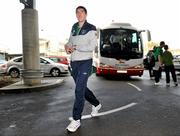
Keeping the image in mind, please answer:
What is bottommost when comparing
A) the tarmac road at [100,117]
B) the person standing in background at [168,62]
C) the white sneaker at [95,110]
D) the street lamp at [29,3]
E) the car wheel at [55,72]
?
the tarmac road at [100,117]

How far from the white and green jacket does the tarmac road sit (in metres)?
1.27

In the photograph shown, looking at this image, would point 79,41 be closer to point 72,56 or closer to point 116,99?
point 72,56

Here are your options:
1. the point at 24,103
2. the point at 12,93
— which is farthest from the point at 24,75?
the point at 24,103

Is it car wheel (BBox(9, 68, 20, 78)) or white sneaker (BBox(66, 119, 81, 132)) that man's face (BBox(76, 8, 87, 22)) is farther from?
car wheel (BBox(9, 68, 20, 78))

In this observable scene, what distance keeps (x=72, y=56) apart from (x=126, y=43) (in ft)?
48.2

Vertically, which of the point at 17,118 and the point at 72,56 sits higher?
the point at 72,56

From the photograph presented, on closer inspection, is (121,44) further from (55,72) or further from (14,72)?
(14,72)

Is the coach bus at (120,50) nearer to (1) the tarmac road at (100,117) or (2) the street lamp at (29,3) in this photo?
(2) the street lamp at (29,3)

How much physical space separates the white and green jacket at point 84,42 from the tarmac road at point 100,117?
127cm

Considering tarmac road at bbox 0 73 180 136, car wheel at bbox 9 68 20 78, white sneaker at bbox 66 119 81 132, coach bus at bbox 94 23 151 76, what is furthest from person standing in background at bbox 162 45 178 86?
car wheel at bbox 9 68 20 78

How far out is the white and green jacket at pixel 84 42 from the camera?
651cm

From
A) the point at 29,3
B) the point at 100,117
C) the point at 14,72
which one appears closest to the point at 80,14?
the point at 100,117

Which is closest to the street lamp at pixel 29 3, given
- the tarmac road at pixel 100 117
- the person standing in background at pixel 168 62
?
the tarmac road at pixel 100 117

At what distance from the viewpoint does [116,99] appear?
10.1 meters
